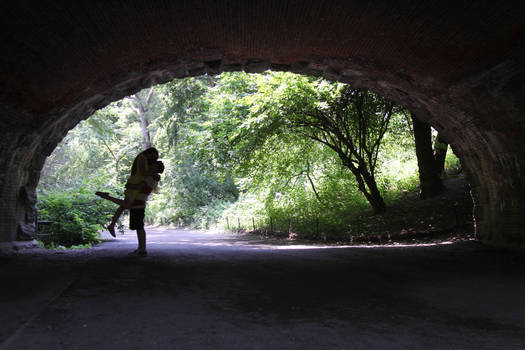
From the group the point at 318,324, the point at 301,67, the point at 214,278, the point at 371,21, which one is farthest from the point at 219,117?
the point at 318,324

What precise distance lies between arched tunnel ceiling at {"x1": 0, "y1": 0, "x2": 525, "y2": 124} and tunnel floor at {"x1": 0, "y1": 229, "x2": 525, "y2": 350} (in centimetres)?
289

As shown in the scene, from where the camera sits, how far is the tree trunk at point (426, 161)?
1374 cm

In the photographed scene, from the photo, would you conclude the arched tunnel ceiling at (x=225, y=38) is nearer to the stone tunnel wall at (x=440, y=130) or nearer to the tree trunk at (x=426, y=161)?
the stone tunnel wall at (x=440, y=130)

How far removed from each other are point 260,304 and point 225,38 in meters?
4.71

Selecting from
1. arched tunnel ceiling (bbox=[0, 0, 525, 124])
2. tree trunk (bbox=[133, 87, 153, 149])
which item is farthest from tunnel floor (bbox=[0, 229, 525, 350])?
tree trunk (bbox=[133, 87, 153, 149])

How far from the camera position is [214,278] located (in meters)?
4.95

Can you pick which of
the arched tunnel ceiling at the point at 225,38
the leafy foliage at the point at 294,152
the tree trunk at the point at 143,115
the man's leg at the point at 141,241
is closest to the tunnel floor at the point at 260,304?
the man's leg at the point at 141,241

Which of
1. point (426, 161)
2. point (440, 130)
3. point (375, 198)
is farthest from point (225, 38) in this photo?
point (426, 161)

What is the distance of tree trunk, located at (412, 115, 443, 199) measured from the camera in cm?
1374

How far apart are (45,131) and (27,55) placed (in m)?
2.22

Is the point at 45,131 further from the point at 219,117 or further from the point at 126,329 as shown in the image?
the point at 219,117

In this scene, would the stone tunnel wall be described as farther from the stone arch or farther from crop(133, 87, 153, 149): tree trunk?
crop(133, 87, 153, 149): tree trunk

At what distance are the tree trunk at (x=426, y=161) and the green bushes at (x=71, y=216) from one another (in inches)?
408

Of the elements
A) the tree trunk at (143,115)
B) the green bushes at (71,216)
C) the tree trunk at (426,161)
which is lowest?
the green bushes at (71,216)
